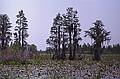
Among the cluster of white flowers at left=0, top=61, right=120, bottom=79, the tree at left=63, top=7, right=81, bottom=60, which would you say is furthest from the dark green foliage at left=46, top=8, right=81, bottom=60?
the cluster of white flowers at left=0, top=61, right=120, bottom=79

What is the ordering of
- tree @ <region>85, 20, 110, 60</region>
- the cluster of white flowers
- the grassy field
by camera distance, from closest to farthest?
the cluster of white flowers, the grassy field, tree @ <region>85, 20, 110, 60</region>

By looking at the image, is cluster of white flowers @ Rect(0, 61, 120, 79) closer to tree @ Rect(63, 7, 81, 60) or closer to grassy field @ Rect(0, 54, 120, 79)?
grassy field @ Rect(0, 54, 120, 79)

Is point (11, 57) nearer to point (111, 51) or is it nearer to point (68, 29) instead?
point (68, 29)

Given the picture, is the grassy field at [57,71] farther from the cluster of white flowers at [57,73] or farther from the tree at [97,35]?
the tree at [97,35]

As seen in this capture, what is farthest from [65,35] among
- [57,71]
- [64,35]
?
[57,71]

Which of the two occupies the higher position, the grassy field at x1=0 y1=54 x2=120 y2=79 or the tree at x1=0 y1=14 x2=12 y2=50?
the tree at x1=0 y1=14 x2=12 y2=50

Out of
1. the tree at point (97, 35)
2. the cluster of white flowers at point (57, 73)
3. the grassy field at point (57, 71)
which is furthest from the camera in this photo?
the tree at point (97, 35)

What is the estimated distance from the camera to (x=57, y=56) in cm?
6462

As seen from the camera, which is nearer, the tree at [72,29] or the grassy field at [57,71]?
the grassy field at [57,71]

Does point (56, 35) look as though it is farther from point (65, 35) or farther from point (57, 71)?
point (57, 71)

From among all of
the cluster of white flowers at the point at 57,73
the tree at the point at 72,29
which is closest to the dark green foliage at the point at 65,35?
the tree at the point at 72,29

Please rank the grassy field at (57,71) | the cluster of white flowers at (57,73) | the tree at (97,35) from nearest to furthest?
the cluster of white flowers at (57,73), the grassy field at (57,71), the tree at (97,35)

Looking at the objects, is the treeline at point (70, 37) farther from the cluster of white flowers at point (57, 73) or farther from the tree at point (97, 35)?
the cluster of white flowers at point (57, 73)

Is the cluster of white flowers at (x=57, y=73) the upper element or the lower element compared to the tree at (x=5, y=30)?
lower
